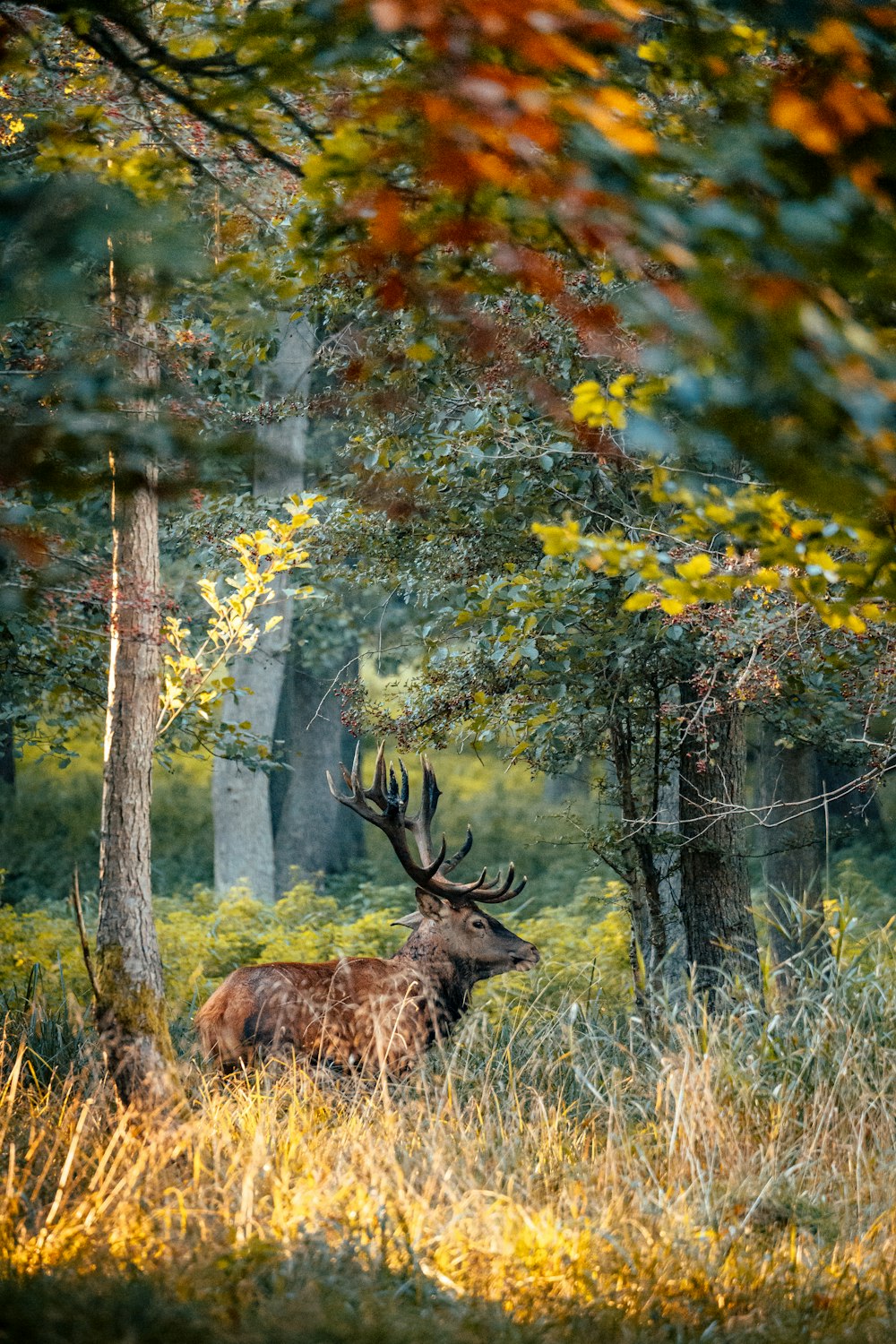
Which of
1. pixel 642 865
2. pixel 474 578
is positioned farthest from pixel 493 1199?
pixel 474 578

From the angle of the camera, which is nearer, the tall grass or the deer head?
the tall grass

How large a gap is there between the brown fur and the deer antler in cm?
31

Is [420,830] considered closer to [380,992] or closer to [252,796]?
[380,992]

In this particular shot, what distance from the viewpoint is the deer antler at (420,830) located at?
746 centimetres

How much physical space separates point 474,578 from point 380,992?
2.46 metres

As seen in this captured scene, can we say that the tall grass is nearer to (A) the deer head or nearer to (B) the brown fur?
(B) the brown fur

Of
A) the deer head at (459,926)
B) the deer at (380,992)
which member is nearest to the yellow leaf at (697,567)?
the deer at (380,992)

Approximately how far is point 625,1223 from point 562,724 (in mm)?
3791

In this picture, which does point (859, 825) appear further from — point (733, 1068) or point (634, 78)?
point (634, 78)

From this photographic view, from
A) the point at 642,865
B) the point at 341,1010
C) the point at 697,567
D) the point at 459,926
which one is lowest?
the point at 341,1010

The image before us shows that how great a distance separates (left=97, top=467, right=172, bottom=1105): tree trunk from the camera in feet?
19.6

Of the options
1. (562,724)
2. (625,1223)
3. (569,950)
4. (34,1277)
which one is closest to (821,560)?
(625,1223)

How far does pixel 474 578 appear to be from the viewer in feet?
26.5

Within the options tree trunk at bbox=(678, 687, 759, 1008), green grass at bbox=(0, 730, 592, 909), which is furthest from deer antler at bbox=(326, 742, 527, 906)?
green grass at bbox=(0, 730, 592, 909)
